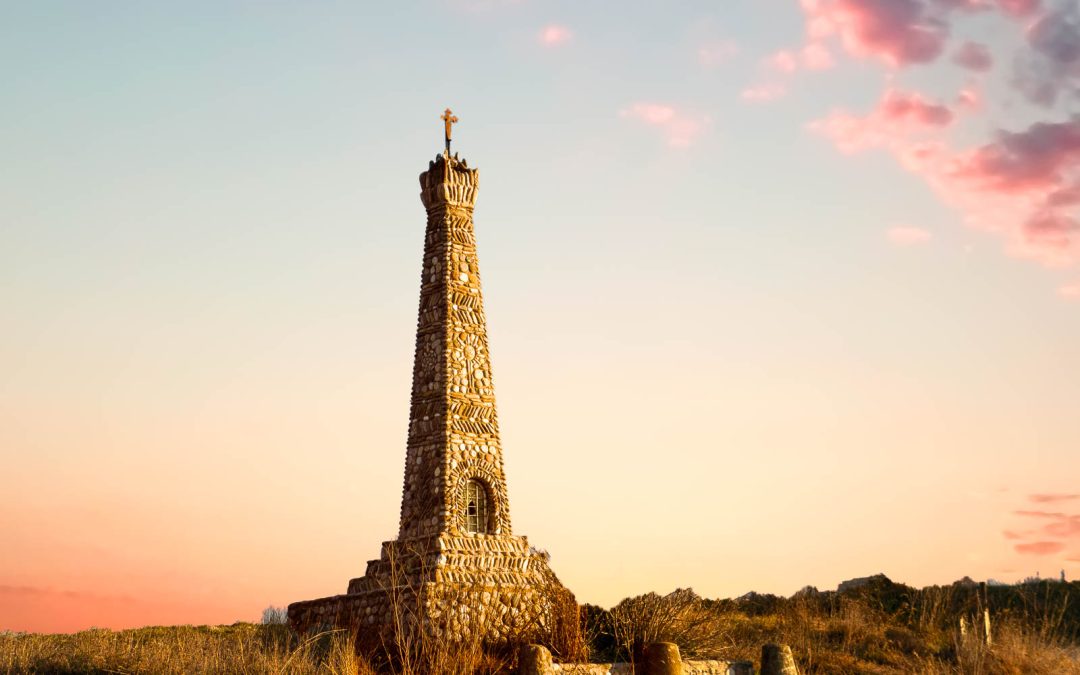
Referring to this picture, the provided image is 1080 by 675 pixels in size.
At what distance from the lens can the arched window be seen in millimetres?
22297

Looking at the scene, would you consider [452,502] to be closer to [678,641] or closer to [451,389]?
[451,389]

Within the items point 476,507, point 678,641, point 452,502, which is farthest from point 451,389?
point 678,641

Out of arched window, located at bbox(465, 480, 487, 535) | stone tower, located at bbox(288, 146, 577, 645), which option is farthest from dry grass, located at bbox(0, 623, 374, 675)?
arched window, located at bbox(465, 480, 487, 535)

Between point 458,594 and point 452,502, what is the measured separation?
1.90 metres

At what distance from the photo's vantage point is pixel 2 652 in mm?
20234

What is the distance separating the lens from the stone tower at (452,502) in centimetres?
2083

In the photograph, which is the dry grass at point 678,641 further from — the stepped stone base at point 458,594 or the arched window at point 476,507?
the arched window at point 476,507

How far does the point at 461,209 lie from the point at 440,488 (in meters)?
6.11

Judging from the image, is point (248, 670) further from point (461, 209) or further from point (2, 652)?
point (461, 209)

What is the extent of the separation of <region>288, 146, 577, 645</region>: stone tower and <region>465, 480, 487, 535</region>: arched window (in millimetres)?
24

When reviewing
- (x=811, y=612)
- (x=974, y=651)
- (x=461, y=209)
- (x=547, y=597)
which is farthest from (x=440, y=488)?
(x=811, y=612)

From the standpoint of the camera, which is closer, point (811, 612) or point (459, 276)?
point (459, 276)

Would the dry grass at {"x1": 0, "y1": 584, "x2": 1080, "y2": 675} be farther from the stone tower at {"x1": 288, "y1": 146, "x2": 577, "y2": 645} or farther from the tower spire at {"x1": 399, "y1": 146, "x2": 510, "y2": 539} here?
the tower spire at {"x1": 399, "y1": 146, "x2": 510, "y2": 539}

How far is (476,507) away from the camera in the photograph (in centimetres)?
2248
